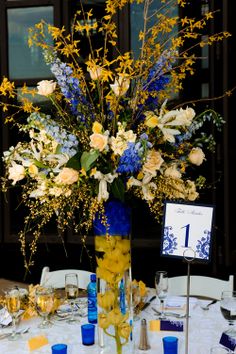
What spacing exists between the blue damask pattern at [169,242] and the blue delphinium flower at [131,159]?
0.67ft

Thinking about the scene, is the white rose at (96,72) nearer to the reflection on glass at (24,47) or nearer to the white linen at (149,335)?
the white linen at (149,335)

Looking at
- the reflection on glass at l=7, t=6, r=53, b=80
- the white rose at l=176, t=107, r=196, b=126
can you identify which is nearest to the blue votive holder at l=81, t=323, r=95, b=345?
the white rose at l=176, t=107, r=196, b=126

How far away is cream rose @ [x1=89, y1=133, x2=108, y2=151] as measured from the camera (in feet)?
4.81

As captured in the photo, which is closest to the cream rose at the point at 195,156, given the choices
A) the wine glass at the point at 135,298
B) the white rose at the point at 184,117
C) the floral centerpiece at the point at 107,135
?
the floral centerpiece at the point at 107,135

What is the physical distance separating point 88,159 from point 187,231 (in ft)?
1.13

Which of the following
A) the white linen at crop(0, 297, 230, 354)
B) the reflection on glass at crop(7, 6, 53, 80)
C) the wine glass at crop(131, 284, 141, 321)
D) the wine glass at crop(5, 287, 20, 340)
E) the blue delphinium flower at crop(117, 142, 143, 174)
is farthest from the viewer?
the reflection on glass at crop(7, 6, 53, 80)

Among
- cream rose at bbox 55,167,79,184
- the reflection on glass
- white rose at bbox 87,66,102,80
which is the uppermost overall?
the reflection on glass

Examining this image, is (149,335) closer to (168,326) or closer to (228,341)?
(168,326)

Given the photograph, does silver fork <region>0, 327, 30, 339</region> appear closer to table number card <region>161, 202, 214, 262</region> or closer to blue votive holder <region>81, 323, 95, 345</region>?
blue votive holder <region>81, 323, 95, 345</region>

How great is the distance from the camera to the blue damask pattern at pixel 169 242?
1535mm

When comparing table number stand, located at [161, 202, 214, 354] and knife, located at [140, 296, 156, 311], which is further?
knife, located at [140, 296, 156, 311]

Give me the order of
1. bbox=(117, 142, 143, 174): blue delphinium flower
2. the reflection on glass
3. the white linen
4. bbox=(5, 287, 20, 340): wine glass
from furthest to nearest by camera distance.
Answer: the reflection on glass
bbox=(5, 287, 20, 340): wine glass
the white linen
bbox=(117, 142, 143, 174): blue delphinium flower

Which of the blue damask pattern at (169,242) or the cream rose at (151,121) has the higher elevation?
the cream rose at (151,121)

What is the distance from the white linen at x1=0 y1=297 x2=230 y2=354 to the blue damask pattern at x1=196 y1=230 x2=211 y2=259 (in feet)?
1.23
